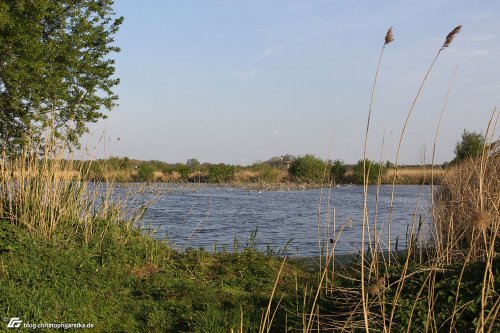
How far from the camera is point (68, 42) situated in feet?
45.0

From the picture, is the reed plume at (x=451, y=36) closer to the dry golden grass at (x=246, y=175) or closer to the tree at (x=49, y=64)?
the tree at (x=49, y=64)

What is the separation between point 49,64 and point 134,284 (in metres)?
7.76

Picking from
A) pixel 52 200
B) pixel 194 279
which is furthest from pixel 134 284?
pixel 52 200

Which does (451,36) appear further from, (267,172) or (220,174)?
(220,174)

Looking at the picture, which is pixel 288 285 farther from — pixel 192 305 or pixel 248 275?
pixel 192 305

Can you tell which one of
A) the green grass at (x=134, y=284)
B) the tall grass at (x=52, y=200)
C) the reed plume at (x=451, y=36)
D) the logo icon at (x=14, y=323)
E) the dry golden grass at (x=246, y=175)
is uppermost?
the reed plume at (x=451, y=36)

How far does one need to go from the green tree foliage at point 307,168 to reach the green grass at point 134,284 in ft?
111

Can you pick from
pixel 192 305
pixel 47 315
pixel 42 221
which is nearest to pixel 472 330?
pixel 192 305

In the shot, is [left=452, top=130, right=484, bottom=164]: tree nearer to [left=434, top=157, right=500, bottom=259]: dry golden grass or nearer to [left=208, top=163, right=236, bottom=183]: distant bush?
[left=434, top=157, right=500, bottom=259]: dry golden grass

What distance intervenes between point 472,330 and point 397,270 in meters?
1.00

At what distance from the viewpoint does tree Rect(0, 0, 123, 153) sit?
1188 centimetres

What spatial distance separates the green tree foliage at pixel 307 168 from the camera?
1671 inches

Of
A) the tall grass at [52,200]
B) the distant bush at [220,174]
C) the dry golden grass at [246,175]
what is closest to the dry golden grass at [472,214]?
the tall grass at [52,200]

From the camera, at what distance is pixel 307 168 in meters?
44.2
